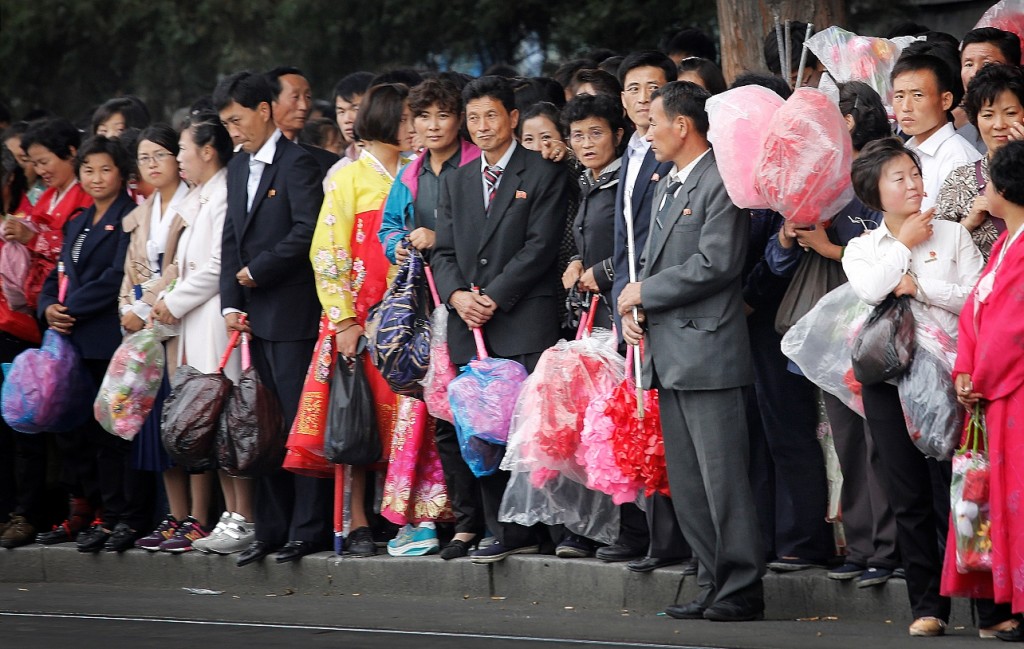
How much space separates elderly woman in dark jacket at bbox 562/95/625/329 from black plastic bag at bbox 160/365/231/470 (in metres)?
2.00

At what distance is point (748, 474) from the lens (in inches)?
268

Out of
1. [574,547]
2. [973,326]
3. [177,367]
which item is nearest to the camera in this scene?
→ [973,326]

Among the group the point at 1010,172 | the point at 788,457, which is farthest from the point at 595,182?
the point at 1010,172

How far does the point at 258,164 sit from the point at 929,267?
12.5 feet

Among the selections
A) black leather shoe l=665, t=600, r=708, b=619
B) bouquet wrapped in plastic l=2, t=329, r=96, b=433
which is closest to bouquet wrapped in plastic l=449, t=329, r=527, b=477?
black leather shoe l=665, t=600, r=708, b=619

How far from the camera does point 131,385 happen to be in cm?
877

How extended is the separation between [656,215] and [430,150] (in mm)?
1620

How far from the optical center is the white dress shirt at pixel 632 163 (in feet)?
23.4

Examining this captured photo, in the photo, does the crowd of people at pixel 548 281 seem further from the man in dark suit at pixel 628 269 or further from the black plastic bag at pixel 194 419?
the black plastic bag at pixel 194 419

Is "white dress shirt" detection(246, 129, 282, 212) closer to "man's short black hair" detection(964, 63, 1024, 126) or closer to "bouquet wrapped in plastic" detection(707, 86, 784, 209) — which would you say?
"bouquet wrapped in plastic" detection(707, 86, 784, 209)

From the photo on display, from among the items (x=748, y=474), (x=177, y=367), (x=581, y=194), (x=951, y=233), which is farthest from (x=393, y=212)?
(x=951, y=233)

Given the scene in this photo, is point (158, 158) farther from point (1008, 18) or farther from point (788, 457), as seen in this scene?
point (1008, 18)

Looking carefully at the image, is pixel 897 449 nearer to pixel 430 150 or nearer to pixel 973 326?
pixel 973 326

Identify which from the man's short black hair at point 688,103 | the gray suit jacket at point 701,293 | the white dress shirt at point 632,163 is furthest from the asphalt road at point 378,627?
the man's short black hair at point 688,103
